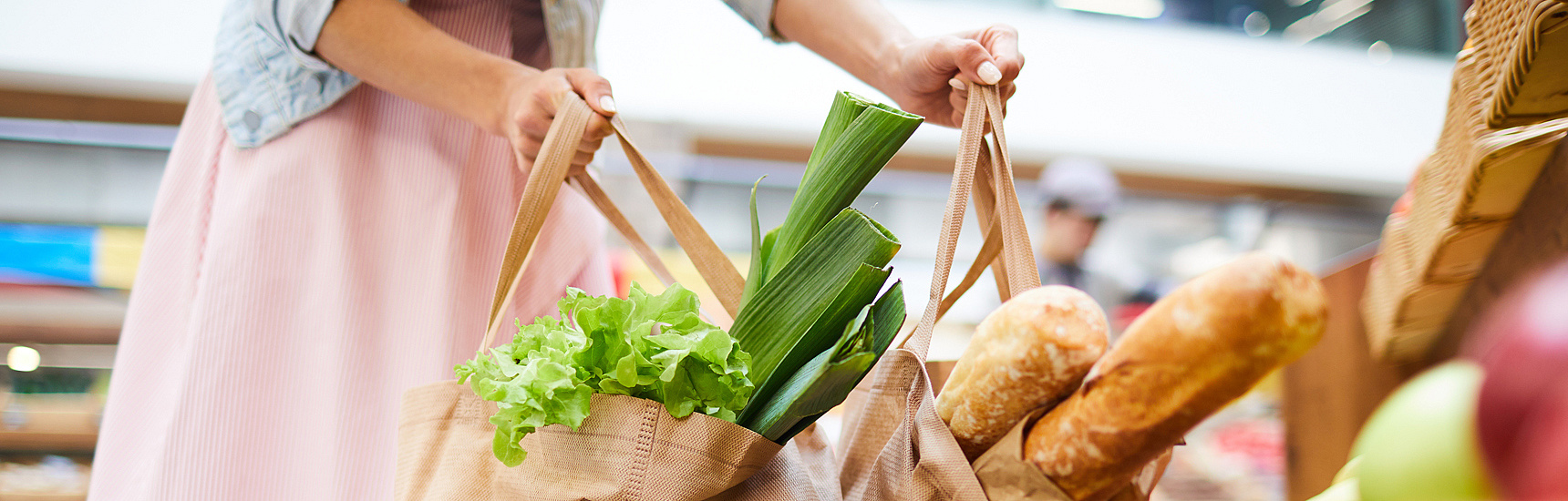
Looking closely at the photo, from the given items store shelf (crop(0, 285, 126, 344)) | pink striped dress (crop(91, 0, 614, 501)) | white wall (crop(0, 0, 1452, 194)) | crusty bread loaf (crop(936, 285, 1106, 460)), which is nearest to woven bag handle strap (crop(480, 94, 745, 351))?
pink striped dress (crop(91, 0, 614, 501))

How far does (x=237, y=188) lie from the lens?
2.47ft

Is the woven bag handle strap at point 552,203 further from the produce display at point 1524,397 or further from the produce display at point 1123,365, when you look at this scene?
the produce display at point 1524,397

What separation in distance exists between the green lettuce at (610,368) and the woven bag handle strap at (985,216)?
12cm

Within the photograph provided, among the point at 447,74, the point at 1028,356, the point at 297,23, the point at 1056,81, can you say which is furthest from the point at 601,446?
the point at 1056,81

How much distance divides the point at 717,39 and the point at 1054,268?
1.72m

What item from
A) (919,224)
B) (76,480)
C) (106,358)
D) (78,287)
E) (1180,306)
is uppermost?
(1180,306)

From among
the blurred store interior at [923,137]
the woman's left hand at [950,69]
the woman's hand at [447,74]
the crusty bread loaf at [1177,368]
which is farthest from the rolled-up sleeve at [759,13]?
the blurred store interior at [923,137]

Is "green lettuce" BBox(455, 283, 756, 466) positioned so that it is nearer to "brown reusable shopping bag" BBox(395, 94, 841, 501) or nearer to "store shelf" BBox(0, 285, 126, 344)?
"brown reusable shopping bag" BBox(395, 94, 841, 501)

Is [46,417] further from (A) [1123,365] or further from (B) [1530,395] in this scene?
(B) [1530,395]

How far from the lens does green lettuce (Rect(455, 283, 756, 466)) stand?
483 millimetres

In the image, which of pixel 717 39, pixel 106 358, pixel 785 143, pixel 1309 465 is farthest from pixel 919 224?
pixel 106 358

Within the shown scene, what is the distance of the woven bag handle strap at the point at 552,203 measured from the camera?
62 cm

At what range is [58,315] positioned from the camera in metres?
2.79

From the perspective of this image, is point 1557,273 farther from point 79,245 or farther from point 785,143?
point 79,245
